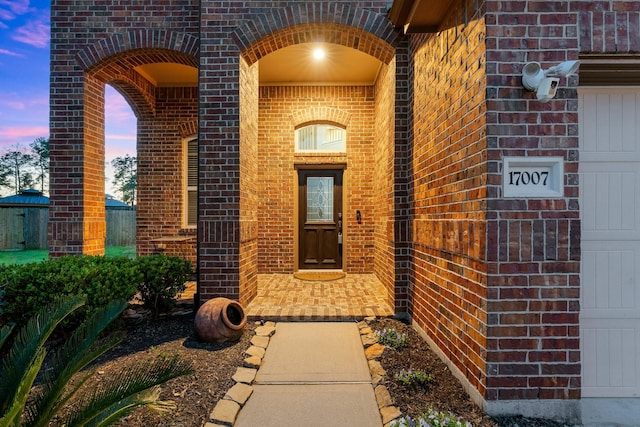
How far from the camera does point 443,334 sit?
3.02 metres

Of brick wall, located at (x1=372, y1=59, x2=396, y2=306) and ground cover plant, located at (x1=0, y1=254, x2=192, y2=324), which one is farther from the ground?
brick wall, located at (x1=372, y1=59, x2=396, y2=306)

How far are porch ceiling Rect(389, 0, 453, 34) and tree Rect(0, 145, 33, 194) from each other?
29.2m

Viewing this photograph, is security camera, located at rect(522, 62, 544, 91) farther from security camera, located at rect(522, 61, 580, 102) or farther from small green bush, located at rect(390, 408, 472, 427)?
small green bush, located at rect(390, 408, 472, 427)

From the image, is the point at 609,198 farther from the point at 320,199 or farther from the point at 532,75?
the point at 320,199

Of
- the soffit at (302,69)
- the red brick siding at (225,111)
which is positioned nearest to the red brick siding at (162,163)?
the soffit at (302,69)

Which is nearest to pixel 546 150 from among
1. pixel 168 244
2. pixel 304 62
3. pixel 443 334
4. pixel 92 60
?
pixel 443 334

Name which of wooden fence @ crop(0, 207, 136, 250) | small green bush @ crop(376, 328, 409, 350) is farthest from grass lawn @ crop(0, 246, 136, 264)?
small green bush @ crop(376, 328, 409, 350)

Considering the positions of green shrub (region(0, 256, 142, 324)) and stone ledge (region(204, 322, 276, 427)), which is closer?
stone ledge (region(204, 322, 276, 427))

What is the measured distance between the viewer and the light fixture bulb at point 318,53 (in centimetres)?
524

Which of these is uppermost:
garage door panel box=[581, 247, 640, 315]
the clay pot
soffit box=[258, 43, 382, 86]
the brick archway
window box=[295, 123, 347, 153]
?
soffit box=[258, 43, 382, 86]

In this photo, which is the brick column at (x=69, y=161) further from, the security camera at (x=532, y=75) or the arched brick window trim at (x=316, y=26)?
the security camera at (x=532, y=75)

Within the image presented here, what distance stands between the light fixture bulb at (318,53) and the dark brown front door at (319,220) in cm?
219

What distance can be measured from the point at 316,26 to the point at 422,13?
1596mm

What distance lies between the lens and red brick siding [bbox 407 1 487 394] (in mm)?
2422
